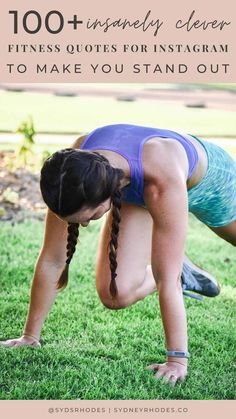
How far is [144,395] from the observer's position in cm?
284

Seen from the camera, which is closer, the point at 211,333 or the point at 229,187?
the point at 229,187

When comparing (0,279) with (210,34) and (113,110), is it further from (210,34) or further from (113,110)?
(113,110)

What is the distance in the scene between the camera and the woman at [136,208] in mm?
2648

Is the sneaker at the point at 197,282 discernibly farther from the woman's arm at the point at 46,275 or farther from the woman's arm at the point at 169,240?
the woman's arm at the point at 169,240

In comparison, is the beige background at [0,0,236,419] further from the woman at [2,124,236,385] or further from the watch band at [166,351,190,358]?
the watch band at [166,351,190,358]

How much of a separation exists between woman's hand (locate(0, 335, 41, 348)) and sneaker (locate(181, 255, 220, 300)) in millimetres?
695

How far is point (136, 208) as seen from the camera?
315 centimetres

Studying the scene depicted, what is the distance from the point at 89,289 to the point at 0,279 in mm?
424

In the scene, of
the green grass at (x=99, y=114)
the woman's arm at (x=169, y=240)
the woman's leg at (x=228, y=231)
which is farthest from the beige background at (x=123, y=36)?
the green grass at (x=99, y=114)

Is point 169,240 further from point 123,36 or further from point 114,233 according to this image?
point 123,36

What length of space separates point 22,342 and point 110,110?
387 centimetres

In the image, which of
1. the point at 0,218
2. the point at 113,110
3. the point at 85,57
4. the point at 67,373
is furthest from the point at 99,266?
the point at 113,110

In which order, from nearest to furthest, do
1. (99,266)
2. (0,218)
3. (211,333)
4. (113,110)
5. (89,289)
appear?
(99,266) < (211,333) < (89,289) < (0,218) < (113,110)
